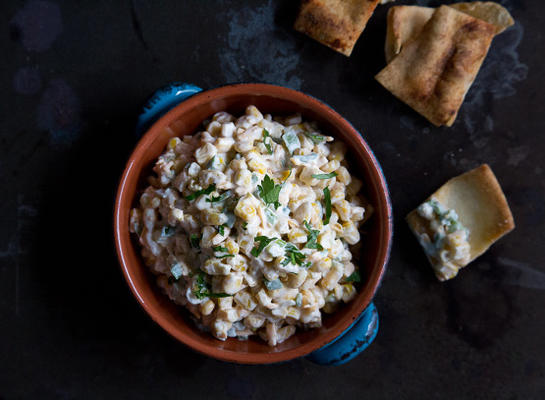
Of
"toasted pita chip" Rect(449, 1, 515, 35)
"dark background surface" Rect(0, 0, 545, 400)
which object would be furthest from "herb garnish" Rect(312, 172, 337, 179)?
"toasted pita chip" Rect(449, 1, 515, 35)

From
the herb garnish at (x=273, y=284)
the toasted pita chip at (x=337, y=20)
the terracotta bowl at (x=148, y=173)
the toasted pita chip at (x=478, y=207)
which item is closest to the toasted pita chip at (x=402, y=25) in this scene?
the toasted pita chip at (x=337, y=20)

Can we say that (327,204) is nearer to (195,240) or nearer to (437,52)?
Answer: (195,240)

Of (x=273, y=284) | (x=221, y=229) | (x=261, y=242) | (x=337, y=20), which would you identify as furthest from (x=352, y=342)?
(x=337, y=20)

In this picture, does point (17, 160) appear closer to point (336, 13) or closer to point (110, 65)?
point (110, 65)

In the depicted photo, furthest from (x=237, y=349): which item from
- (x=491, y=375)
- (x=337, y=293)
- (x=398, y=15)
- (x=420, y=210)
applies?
(x=398, y=15)

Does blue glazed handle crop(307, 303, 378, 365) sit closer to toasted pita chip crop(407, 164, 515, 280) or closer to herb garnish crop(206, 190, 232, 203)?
toasted pita chip crop(407, 164, 515, 280)

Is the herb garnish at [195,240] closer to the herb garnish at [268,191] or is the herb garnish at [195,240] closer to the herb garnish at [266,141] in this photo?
the herb garnish at [268,191]
